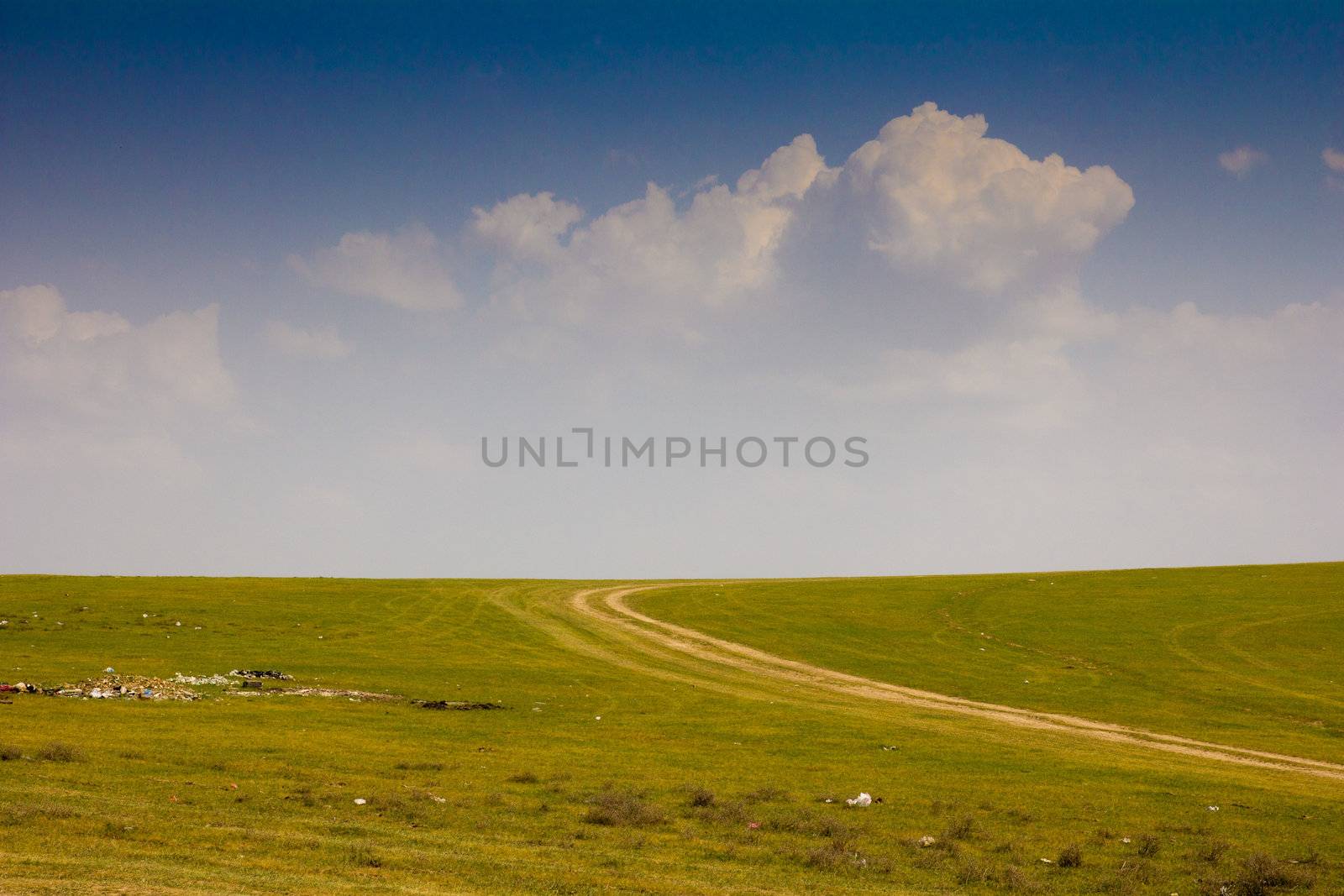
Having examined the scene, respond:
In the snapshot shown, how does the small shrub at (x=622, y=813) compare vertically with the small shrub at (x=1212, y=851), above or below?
above

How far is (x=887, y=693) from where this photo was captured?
143 feet

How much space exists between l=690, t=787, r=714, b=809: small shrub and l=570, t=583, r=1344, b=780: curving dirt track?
61.9ft

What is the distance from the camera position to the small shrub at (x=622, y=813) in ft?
66.4

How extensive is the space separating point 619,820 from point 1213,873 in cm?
1216

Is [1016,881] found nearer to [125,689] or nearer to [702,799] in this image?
[702,799]

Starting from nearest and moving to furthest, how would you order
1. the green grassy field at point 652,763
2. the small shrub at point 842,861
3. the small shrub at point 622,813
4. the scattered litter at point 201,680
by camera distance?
1. the green grassy field at point 652,763
2. the small shrub at point 842,861
3. the small shrub at point 622,813
4. the scattered litter at point 201,680

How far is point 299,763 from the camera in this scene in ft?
80.6

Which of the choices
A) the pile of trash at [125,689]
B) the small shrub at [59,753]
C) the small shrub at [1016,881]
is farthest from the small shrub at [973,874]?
the pile of trash at [125,689]

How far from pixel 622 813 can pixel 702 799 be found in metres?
2.45

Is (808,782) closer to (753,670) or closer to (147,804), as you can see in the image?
(147,804)

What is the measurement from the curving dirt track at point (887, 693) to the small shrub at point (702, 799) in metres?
18.9

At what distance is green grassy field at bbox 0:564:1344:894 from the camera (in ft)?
55.2

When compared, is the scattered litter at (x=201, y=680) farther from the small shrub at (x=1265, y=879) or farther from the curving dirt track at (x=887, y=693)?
the small shrub at (x=1265, y=879)

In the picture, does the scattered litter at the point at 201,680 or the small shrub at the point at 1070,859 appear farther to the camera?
the scattered litter at the point at 201,680
